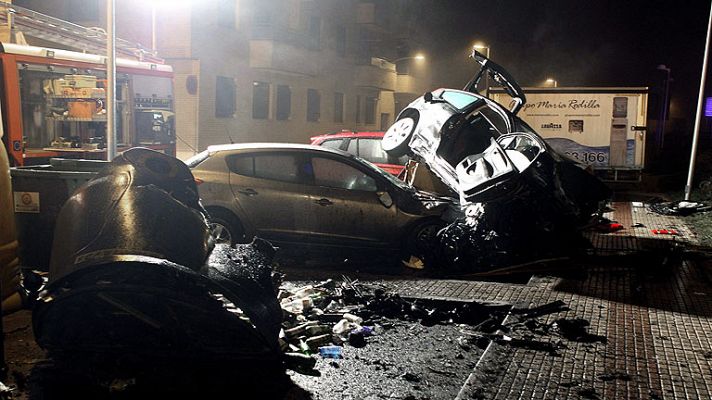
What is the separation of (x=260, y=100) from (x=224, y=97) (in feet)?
9.18

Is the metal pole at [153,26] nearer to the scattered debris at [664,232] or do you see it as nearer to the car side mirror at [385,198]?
the car side mirror at [385,198]

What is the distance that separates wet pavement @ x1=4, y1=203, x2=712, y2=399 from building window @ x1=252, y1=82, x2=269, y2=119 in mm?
20858

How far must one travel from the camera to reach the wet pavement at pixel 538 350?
15.0 ft

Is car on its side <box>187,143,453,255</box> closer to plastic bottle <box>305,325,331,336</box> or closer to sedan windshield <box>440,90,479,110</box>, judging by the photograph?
sedan windshield <box>440,90,479,110</box>

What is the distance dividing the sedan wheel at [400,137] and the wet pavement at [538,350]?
213 centimetres

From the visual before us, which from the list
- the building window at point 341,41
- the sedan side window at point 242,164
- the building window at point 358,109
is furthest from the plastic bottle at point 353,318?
the building window at point 358,109

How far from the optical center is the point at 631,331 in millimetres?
5883

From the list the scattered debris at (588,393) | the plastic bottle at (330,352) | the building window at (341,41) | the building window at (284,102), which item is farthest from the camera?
the building window at (341,41)

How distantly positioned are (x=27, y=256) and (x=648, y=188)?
69.2 feet

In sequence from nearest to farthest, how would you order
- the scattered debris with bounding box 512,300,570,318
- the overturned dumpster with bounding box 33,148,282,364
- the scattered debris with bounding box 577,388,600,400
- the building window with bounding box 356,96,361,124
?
the scattered debris with bounding box 577,388,600,400 → the overturned dumpster with bounding box 33,148,282,364 → the scattered debris with bounding box 512,300,570,318 → the building window with bounding box 356,96,361,124

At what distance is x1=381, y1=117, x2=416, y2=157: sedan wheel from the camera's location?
9.43 meters

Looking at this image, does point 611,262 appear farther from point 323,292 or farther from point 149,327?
point 149,327

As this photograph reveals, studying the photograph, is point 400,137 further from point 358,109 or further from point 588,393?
point 358,109

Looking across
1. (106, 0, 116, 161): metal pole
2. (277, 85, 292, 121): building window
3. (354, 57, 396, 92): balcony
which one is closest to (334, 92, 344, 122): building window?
(354, 57, 396, 92): balcony
